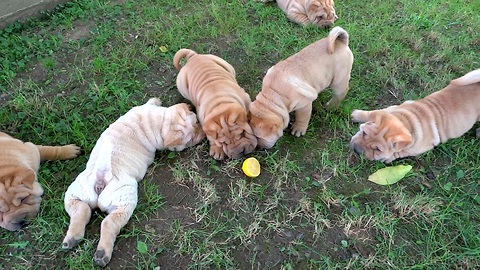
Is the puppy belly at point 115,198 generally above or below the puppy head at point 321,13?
below

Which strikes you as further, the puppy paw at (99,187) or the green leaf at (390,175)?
the green leaf at (390,175)

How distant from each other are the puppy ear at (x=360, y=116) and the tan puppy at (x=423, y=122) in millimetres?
91

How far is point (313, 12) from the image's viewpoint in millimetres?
5391

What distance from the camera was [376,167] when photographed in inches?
146

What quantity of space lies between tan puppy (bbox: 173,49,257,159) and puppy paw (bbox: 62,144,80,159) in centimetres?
121

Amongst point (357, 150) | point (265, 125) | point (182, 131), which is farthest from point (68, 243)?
point (357, 150)

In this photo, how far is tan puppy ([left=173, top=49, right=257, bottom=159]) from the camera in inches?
142

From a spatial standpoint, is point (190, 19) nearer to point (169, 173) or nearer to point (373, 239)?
point (169, 173)

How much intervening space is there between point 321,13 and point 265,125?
7.95 ft

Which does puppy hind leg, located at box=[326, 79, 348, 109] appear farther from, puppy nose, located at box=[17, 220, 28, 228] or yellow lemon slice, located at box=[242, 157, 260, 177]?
puppy nose, located at box=[17, 220, 28, 228]

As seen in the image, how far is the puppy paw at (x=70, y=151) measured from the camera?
12.6 feet

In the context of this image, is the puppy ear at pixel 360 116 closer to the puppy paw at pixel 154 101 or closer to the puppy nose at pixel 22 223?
the puppy paw at pixel 154 101

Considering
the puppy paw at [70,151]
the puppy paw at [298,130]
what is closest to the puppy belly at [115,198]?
the puppy paw at [70,151]

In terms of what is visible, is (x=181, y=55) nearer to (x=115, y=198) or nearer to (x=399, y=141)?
(x=115, y=198)
